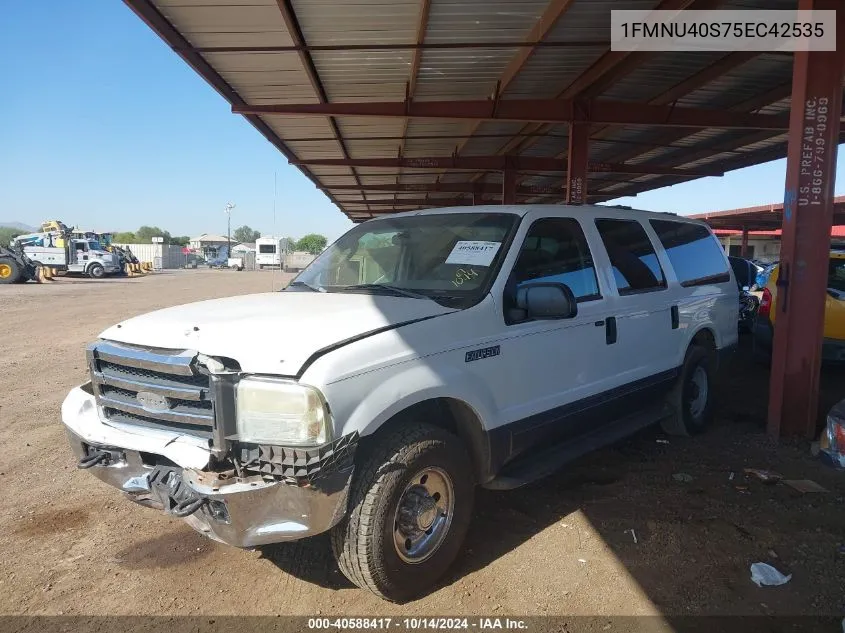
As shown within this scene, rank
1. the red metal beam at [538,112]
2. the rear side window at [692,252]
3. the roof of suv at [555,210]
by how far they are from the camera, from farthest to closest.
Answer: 1. the red metal beam at [538,112]
2. the rear side window at [692,252]
3. the roof of suv at [555,210]

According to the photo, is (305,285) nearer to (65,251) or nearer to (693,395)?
(693,395)

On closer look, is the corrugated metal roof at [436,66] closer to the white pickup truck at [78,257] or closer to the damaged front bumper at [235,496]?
the damaged front bumper at [235,496]

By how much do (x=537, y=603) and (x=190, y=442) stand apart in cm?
183

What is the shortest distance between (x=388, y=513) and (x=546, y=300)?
4.55 ft

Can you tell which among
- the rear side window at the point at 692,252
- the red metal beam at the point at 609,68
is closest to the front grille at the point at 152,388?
the rear side window at the point at 692,252

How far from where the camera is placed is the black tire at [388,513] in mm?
2623

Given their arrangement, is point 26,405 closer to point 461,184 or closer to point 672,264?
point 672,264

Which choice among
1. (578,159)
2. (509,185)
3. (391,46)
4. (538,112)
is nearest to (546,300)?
(391,46)

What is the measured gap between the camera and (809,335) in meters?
5.07

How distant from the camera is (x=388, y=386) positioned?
265 cm

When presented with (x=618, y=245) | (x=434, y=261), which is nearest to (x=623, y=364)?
(x=618, y=245)

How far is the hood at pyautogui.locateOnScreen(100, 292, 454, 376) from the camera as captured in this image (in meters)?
2.52

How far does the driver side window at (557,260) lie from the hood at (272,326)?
2.44 feet

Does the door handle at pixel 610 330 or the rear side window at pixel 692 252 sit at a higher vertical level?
the rear side window at pixel 692 252
